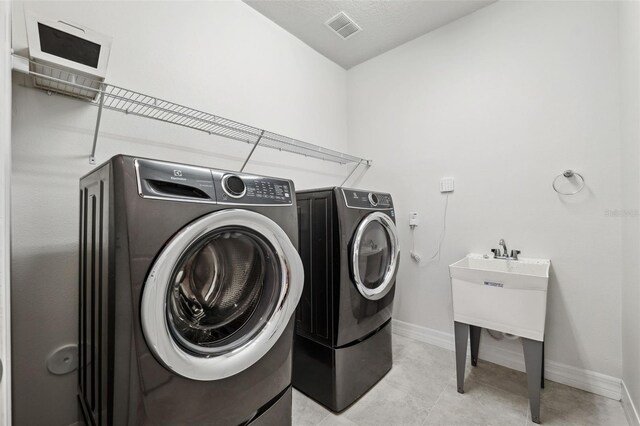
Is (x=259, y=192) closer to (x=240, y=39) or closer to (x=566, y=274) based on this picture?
(x=240, y=39)

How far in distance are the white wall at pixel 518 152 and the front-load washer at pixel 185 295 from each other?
58.8 inches

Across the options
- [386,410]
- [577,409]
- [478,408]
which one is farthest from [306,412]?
[577,409]

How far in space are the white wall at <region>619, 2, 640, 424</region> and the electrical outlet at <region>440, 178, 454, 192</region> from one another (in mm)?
896

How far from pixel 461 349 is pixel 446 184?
3.81 ft

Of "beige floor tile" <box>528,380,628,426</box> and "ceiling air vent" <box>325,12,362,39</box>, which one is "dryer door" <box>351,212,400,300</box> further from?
"ceiling air vent" <box>325,12,362,39</box>

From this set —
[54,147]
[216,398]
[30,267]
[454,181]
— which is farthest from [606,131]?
[30,267]

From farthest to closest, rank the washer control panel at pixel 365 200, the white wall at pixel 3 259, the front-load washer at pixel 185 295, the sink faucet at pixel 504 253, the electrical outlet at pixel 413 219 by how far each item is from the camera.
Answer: the electrical outlet at pixel 413 219 < the sink faucet at pixel 504 253 < the washer control panel at pixel 365 200 < the front-load washer at pixel 185 295 < the white wall at pixel 3 259

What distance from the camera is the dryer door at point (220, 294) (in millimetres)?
798

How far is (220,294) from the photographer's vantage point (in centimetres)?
112

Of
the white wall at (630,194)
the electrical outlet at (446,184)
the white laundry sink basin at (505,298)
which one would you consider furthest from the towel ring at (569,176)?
the electrical outlet at (446,184)

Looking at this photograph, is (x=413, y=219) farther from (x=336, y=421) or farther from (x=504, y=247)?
(x=336, y=421)

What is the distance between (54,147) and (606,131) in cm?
287

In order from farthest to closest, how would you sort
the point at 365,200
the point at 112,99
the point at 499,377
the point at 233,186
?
the point at 499,377
the point at 365,200
the point at 112,99
the point at 233,186

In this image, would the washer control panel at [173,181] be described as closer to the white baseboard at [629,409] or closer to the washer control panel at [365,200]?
the washer control panel at [365,200]
